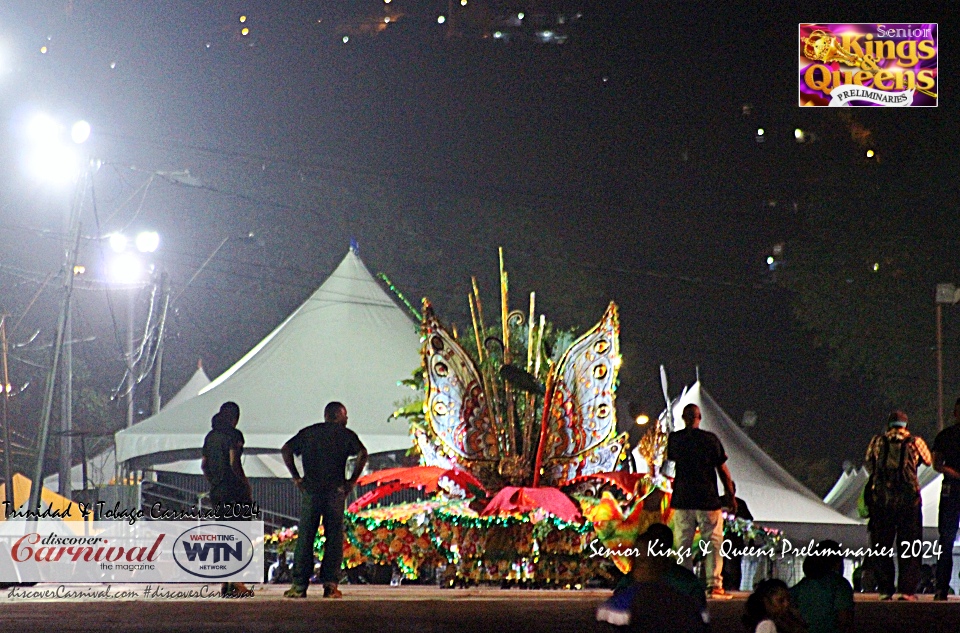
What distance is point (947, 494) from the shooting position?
12469mm

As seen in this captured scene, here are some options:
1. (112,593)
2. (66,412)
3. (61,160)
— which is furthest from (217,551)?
(66,412)

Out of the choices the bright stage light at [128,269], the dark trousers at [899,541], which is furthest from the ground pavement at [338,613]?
the bright stage light at [128,269]

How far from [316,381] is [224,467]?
34.0 ft

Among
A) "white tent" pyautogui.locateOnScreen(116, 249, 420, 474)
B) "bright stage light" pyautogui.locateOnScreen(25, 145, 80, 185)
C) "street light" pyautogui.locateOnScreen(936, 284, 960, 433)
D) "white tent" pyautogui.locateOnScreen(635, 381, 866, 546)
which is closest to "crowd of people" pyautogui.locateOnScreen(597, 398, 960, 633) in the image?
"white tent" pyautogui.locateOnScreen(635, 381, 866, 546)

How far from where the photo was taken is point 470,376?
16.8 metres

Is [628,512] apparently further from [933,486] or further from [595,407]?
[933,486]

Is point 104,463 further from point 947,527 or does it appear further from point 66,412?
point 947,527

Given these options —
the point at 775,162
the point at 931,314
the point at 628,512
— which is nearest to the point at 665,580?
the point at 628,512

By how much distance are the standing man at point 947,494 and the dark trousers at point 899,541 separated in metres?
0.32

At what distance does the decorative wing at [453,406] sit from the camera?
54.8 ft

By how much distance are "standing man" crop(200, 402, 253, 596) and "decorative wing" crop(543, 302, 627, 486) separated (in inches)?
207

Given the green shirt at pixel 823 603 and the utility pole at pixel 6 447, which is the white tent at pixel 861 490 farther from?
the utility pole at pixel 6 447

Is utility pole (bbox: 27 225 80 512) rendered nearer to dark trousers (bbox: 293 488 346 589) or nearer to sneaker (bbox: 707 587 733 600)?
dark trousers (bbox: 293 488 346 589)

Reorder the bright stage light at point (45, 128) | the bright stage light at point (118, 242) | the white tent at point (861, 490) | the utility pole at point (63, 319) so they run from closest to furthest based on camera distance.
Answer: the white tent at point (861, 490) → the utility pole at point (63, 319) → the bright stage light at point (45, 128) → the bright stage light at point (118, 242)
